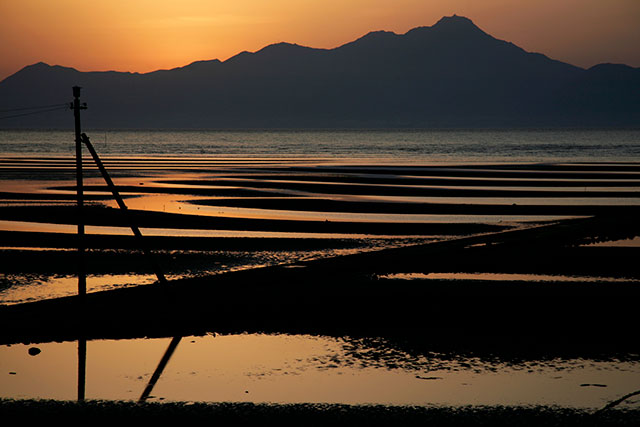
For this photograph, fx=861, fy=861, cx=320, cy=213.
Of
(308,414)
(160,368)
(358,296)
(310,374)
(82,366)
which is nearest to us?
(308,414)

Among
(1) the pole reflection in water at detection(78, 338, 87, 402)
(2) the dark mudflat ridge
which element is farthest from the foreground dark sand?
(1) the pole reflection in water at detection(78, 338, 87, 402)

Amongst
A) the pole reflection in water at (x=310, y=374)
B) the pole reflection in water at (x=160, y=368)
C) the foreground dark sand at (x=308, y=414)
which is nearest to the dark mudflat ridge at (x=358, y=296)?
the foreground dark sand at (x=308, y=414)

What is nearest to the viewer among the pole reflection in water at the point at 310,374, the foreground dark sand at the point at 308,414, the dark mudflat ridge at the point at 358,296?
the foreground dark sand at the point at 308,414

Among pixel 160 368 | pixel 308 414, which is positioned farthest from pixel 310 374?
pixel 160 368

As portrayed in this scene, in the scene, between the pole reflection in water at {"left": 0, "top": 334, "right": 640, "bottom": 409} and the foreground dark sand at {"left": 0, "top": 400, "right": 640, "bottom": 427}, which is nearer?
the foreground dark sand at {"left": 0, "top": 400, "right": 640, "bottom": 427}

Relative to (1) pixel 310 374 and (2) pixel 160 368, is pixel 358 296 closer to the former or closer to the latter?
(1) pixel 310 374

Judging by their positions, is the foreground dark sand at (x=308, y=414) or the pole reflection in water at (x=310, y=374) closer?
the foreground dark sand at (x=308, y=414)

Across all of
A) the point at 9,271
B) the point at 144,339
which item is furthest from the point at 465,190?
the point at 144,339

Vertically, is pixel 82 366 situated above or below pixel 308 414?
below

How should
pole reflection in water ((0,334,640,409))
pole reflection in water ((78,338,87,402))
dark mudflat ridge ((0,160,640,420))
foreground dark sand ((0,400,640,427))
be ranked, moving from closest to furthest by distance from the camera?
foreground dark sand ((0,400,640,427)) < dark mudflat ridge ((0,160,640,420)) < pole reflection in water ((0,334,640,409)) < pole reflection in water ((78,338,87,402))

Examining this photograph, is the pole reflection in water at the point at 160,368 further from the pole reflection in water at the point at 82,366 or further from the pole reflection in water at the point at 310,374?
the pole reflection in water at the point at 82,366

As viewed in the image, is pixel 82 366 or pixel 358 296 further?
pixel 358 296

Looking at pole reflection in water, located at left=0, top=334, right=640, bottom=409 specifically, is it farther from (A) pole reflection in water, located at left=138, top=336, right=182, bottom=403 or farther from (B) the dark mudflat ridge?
(B) the dark mudflat ridge

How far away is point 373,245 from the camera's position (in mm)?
23875
